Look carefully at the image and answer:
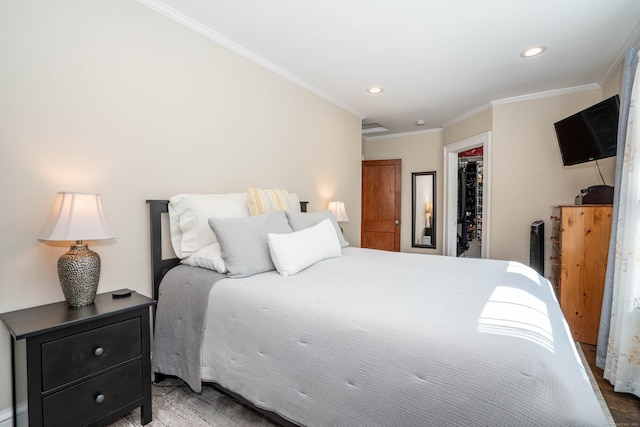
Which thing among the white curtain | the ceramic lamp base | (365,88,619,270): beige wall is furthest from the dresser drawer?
(365,88,619,270): beige wall

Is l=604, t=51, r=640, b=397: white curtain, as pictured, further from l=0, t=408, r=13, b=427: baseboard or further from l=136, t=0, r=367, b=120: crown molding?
l=0, t=408, r=13, b=427: baseboard

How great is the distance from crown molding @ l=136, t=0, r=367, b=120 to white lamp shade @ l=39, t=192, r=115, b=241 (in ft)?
4.53

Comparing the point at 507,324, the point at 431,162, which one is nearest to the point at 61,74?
the point at 507,324

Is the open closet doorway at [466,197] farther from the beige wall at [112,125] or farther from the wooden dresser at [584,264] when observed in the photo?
the beige wall at [112,125]

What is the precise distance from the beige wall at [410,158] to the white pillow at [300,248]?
3.53 meters

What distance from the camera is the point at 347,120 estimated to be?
4172 millimetres

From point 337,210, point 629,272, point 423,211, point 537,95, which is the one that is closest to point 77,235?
point 337,210

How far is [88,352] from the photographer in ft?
4.70

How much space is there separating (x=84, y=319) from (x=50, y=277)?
461 millimetres

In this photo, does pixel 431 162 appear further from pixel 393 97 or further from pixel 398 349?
pixel 398 349

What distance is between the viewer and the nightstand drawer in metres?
1.33

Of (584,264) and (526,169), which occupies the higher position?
(526,169)

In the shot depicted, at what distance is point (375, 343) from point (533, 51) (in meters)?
2.90

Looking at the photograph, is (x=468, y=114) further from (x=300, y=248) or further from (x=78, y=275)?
(x=78, y=275)
